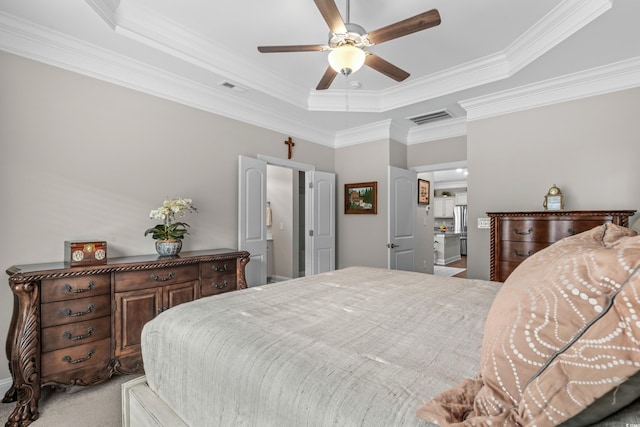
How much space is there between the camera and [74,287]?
2.10 metres

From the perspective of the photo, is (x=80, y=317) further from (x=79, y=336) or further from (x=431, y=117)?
(x=431, y=117)

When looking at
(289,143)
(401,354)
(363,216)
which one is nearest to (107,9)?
(289,143)

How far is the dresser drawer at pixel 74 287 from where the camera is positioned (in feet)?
6.58

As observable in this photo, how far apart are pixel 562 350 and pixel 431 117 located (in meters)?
4.10

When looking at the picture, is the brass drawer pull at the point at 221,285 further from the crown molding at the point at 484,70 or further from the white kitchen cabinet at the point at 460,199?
the white kitchen cabinet at the point at 460,199

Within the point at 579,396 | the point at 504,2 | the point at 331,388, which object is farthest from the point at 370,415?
the point at 504,2

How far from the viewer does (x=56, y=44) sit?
2.40 m

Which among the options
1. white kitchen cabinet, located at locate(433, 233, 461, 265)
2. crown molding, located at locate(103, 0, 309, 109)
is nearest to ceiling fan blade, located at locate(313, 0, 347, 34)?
crown molding, located at locate(103, 0, 309, 109)

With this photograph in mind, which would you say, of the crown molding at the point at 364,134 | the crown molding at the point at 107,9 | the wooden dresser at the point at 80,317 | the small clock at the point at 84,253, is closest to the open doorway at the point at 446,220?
the crown molding at the point at 364,134

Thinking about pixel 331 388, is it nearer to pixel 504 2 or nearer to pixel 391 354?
pixel 391 354

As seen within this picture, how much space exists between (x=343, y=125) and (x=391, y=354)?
4.10 meters

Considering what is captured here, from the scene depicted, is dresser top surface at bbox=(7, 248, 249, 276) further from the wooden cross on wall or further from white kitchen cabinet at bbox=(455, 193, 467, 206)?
white kitchen cabinet at bbox=(455, 193, 467, 206)

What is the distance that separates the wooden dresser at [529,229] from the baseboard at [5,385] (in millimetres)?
4067

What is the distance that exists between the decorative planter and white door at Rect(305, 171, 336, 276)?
2.19 meters
